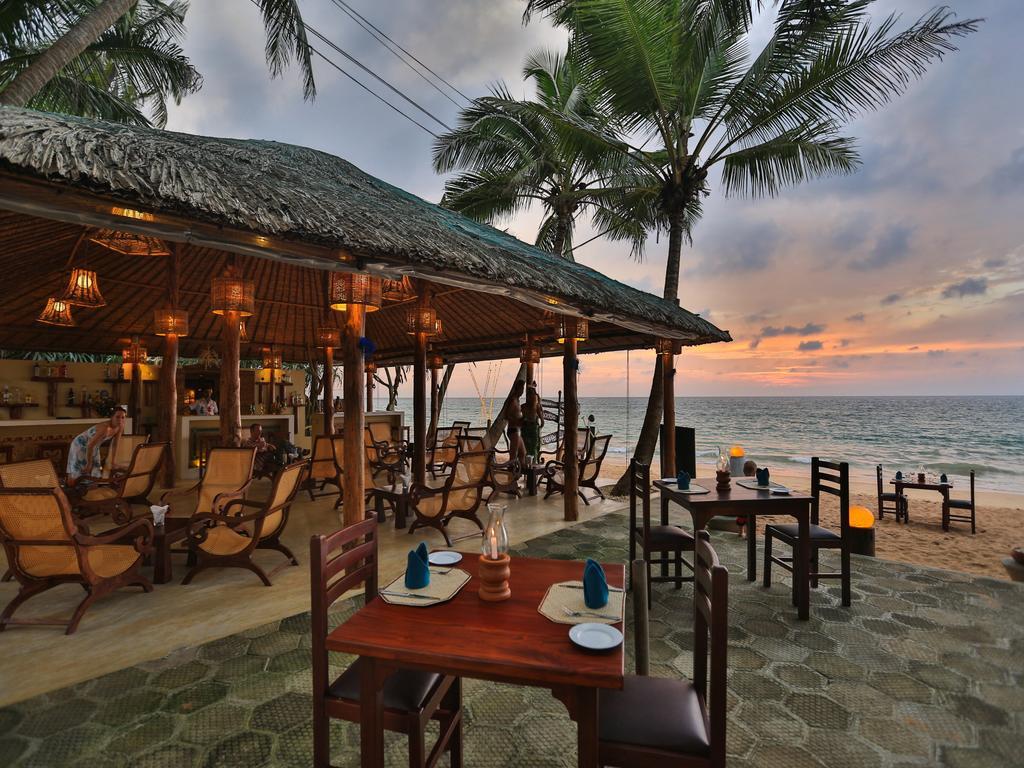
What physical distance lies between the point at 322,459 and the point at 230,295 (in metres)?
2.79

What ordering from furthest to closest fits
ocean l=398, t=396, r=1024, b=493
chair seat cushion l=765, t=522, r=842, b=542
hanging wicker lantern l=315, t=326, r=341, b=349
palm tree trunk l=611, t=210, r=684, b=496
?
ocean l=398, t=396, r=1024, b=493 < hanging wicker lantern l=315, t=326, r=341, b=349 < palm tree trunk l=611, t=210, r=684, b=496 < chair seat cushion l=765, t=522, r=842, b=542

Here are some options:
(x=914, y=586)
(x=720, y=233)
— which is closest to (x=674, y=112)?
(x=914, y=586)

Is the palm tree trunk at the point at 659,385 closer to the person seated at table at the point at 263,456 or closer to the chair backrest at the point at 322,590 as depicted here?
the person seated at table at the point at 263,456

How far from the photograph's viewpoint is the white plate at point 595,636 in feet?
4.15

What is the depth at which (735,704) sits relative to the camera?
2205 mm

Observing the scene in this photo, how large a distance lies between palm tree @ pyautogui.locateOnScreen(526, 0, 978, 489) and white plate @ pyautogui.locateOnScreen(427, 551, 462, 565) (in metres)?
5.90

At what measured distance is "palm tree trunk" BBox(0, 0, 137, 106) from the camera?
6.09 m

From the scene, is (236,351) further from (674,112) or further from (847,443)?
(847,443)

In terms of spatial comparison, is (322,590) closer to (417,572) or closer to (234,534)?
(417,572)

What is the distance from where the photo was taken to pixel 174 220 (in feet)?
8.94

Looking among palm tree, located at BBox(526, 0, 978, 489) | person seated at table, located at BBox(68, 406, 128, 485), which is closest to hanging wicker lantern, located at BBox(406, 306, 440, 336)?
person seated at table, located at BBox(68, 406, 128, 485)

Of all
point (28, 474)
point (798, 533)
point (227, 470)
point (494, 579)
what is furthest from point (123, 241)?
point (798, 533)

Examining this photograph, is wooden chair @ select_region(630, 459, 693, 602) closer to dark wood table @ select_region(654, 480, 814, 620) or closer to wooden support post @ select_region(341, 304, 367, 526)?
dark wood table @ select_region(654, 480, 814, 620)

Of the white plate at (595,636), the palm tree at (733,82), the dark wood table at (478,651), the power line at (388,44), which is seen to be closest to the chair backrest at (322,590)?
the dark wood table at (478,651)
